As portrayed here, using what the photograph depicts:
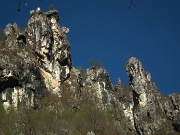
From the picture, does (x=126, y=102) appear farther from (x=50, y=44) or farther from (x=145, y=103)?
(x=50, y=44)

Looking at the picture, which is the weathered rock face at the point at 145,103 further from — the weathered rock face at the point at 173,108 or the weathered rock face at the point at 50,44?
the weathered rock face at the point at 50,44

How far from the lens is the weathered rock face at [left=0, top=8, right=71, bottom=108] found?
41281mm

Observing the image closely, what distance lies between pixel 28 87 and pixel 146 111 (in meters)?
32.6

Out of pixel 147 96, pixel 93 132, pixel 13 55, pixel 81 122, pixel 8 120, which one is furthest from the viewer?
pixel 147 96

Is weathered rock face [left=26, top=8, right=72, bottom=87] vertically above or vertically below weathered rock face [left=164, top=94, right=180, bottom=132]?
above

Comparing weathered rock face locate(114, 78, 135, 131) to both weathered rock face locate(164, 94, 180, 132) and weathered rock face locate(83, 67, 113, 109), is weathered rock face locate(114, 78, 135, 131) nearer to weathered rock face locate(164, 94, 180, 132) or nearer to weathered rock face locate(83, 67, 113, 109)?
weathered rock face locate(83, 67, 113, 109)

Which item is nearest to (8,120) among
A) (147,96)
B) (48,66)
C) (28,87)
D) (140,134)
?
(28,87)

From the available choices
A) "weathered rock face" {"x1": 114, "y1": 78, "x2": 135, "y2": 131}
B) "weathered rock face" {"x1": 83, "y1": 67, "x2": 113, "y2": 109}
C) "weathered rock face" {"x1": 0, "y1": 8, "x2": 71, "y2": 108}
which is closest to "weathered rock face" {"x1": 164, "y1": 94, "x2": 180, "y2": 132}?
"weathered rock face" {"x1": 114, "y1": 78, "x2": 135, "y2": 131}

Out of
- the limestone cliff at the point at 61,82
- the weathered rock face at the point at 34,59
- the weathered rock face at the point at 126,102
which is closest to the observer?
the weathered rock face at the point at 34,59

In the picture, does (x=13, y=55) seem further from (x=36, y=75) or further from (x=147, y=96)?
(x=147, y=96)

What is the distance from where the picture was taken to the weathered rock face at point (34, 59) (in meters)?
41.3

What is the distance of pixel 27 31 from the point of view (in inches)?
2172

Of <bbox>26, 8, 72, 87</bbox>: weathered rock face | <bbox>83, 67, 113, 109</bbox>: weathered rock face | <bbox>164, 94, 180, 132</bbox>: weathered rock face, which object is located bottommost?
<bbox>164, 94, 180, 132</bbox>: weathered rock face

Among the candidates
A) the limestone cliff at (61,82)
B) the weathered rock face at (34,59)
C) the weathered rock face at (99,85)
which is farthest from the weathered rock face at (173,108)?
the weathered rock face at (34,59)
